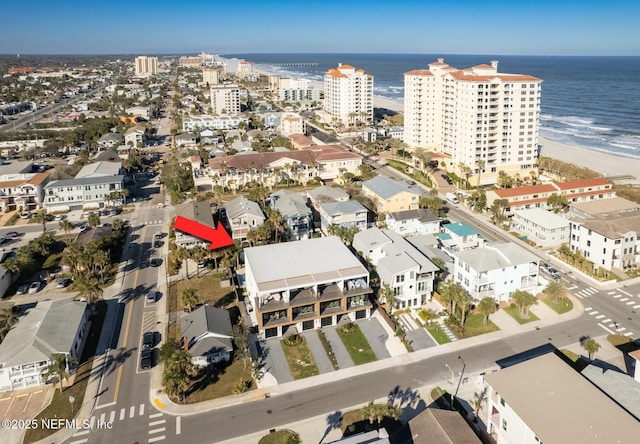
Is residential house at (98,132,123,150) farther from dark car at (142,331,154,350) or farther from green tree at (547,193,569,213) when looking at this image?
green tree at (547,193,569,213)

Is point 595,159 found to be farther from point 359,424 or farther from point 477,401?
point 359,424

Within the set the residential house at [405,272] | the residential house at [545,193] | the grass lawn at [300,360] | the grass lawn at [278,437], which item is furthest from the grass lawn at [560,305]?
the grass lawn at [278,437]

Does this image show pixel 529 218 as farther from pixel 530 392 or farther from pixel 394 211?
pixel 530 392

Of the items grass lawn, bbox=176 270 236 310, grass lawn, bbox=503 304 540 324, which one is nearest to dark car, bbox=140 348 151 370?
grass lawn, bbox=176 270 236 310

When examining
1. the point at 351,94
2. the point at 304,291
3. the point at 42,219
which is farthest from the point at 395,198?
the point at 351,94

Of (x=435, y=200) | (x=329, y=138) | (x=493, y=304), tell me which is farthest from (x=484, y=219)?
(x=329, y=138)

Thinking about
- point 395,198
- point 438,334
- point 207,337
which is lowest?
point 438,334
